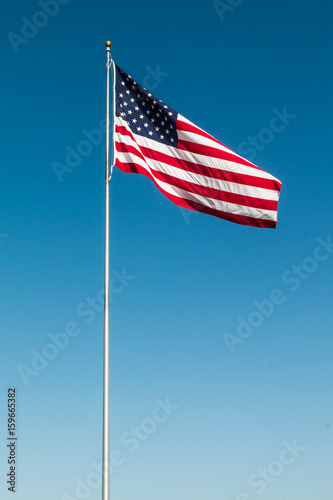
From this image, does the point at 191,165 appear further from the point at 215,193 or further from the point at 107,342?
the point at 107,342

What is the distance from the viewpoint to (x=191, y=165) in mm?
20391

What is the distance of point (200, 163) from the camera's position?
2036 cm

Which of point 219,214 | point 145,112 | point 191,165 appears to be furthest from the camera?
point 145,112

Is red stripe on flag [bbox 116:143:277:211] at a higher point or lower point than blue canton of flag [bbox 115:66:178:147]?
lower

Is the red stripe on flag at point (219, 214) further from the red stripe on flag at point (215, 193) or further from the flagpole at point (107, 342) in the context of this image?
the flagpole at point (107, 342)

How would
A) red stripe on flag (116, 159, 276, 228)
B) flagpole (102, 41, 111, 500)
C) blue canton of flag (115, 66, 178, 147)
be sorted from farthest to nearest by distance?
blue canton of flag (115, 66, 178, 147) < red stripe on flag (116, 159, 276, 228) < flagpole (102, 41, 111, 500)

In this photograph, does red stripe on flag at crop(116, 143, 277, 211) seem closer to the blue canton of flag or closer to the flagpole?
the blue canton of flag

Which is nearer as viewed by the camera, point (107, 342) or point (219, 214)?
point (107, 342)

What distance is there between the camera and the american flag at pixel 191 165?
2005cm


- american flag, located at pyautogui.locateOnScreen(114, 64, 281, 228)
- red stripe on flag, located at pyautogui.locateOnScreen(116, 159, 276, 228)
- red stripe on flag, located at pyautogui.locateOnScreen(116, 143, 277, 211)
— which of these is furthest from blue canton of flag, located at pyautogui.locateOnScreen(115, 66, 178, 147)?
red stripe on flag, located at pyautogui.locateOnScreen(116, 159, 276, 228)

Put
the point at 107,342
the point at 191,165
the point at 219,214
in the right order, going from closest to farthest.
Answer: the point at 107,342 → the point at 219,214 → the point at 191,165

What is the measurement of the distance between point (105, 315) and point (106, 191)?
11.6 feet

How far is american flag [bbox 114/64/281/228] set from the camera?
20.0 meters

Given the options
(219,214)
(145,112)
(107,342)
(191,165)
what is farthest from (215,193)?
(107,342)
